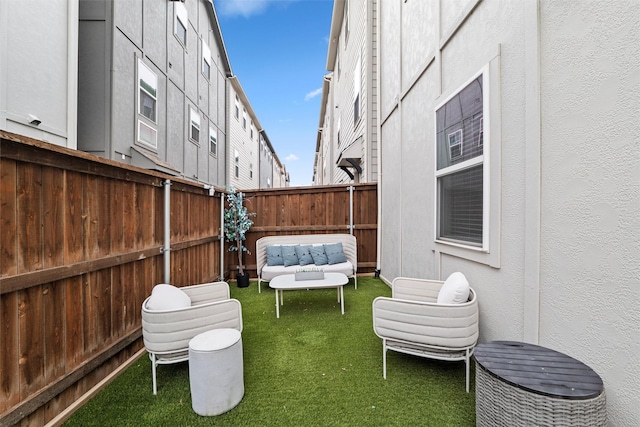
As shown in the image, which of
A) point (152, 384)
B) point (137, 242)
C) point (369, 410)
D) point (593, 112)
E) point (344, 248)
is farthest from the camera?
point (344, 248)

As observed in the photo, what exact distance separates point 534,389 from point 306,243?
15.0 ft

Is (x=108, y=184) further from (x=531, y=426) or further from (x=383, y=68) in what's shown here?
(x=383, y=68)

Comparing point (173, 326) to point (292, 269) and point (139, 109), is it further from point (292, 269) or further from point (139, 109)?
point (139, 109)

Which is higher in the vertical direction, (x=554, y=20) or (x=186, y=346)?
(x=554, y=20)

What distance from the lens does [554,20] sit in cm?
177

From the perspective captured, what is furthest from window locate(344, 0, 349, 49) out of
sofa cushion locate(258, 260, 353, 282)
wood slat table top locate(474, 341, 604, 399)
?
wood slat table top locate(474, 341, 604, 399)

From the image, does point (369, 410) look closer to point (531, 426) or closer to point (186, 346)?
point (531, 426)

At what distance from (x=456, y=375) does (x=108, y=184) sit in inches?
145

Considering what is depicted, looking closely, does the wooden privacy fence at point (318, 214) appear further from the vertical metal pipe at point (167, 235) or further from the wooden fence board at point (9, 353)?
the wooden fence board at point (9, 353)

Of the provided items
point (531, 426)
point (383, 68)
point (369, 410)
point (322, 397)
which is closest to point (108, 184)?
point (322, 397)

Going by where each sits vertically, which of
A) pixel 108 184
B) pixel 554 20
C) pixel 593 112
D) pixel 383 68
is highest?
pixel 383 68

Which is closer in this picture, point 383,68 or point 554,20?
point 554,20

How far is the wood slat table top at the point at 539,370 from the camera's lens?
1309mm

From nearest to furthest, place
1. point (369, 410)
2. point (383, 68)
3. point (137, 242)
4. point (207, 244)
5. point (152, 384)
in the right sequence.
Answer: point (369, 410), point (152, 384), point (137, 242), point (207, 244), point (383, 68)
